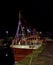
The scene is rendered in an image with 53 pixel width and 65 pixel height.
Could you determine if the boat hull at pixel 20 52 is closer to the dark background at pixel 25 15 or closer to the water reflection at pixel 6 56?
the water reflection at pixel 6 56

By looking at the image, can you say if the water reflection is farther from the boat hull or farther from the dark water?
the boat hull

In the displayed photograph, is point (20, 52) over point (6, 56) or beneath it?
beneath

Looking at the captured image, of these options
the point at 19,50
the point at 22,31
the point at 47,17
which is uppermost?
the point at 47,17

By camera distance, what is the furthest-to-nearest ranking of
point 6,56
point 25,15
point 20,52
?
point 25,15, point 20,52, point 6,56

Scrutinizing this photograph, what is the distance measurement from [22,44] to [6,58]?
12.7m

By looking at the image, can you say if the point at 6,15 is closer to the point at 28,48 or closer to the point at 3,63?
the point at 28,48

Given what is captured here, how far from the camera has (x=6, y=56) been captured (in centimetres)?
900

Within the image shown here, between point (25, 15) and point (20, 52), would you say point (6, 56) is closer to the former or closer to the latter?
point (20, 52)

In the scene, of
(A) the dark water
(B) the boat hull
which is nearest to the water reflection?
(A) the dark water

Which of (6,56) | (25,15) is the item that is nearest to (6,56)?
(6,56)

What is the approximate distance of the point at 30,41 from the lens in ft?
71.3

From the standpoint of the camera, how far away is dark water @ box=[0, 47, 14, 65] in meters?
8.52

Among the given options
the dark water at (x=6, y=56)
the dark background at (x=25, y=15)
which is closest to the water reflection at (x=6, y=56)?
the dark water at (x=6, y=56)

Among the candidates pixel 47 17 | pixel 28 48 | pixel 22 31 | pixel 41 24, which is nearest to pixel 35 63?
pixel 28 48
